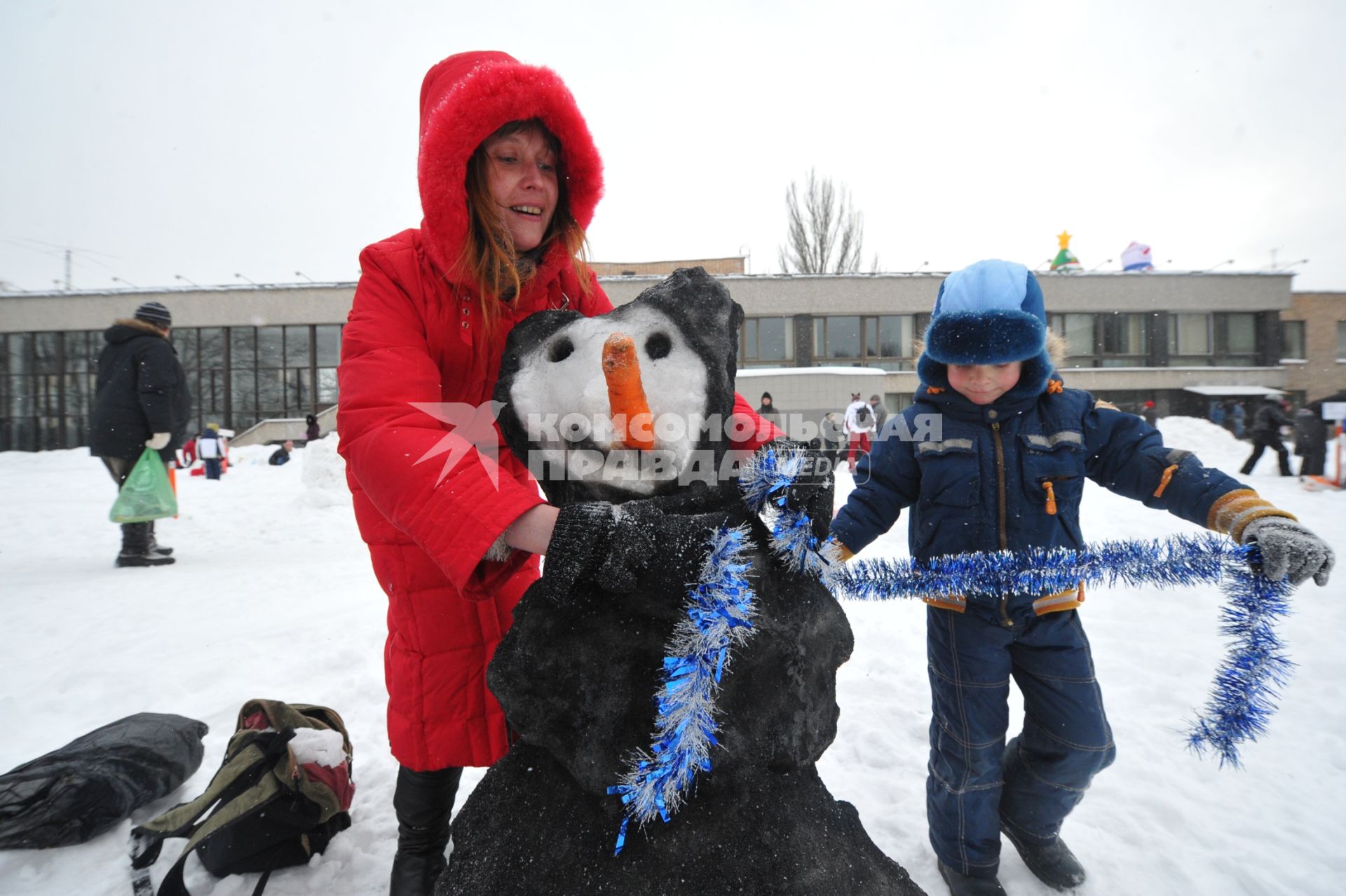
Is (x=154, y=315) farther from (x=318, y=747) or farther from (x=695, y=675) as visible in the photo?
(x=695, y=675)

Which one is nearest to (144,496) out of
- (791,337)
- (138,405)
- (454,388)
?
(138,405)

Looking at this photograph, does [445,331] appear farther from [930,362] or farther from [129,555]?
[129,555]

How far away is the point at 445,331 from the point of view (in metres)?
1.39

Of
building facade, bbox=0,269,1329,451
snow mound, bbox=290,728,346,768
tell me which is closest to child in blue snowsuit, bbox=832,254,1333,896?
snow mound, bbox=290,728,346,768

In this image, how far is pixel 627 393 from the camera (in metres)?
1.13

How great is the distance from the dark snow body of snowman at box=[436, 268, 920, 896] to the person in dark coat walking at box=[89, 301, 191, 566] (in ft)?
16.9

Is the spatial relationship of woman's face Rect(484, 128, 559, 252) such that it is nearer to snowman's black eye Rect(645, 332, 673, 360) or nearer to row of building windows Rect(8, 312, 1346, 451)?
snowman's black eye Rect(645, 332, 673, 360)

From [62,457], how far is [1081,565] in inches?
850

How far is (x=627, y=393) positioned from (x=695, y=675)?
1.60ft

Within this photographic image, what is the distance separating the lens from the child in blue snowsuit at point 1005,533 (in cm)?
170

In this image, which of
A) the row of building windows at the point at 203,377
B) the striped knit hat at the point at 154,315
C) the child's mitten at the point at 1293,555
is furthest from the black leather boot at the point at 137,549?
the row of building windows at the point at 203,377

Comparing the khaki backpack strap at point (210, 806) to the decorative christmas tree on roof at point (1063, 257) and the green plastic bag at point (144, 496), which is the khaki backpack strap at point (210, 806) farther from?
the decorative christmas tree on roof at point (1063, 257)

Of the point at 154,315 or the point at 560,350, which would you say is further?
the point at 154,315

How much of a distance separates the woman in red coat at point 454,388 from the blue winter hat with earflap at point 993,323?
663 millimetres
